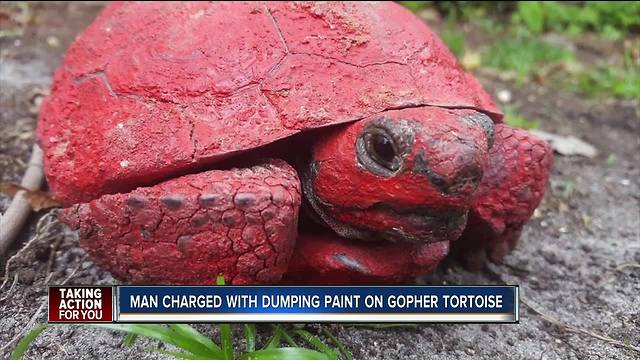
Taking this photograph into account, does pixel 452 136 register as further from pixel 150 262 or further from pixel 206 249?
pixel 150 262

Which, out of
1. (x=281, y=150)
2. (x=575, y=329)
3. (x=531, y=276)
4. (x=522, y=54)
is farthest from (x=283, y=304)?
(x=522, y=54)

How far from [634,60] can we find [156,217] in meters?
5.03

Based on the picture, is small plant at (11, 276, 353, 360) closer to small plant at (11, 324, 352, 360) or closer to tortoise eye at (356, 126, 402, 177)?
small plant at (11, 324, 352, 360)

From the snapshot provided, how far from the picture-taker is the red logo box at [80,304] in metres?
1.93

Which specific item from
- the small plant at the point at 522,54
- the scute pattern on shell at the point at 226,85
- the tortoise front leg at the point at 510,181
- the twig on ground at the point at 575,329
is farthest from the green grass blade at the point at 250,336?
the small plant at the point at 522,54

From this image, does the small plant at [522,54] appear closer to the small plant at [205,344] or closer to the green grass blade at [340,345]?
the green grass blade at [340,345]

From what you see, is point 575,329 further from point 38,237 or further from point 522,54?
point 522,54

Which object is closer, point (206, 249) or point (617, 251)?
point (206, 249)

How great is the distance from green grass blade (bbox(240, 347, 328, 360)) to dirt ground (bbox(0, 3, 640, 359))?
0.29 meters

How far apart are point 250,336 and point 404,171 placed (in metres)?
0.70

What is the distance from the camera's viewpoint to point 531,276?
8.64ft

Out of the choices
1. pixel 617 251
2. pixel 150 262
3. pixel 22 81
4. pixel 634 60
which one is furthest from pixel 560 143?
pixel 22 81

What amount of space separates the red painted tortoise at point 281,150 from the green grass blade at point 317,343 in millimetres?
199

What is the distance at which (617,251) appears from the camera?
9.39 ft
